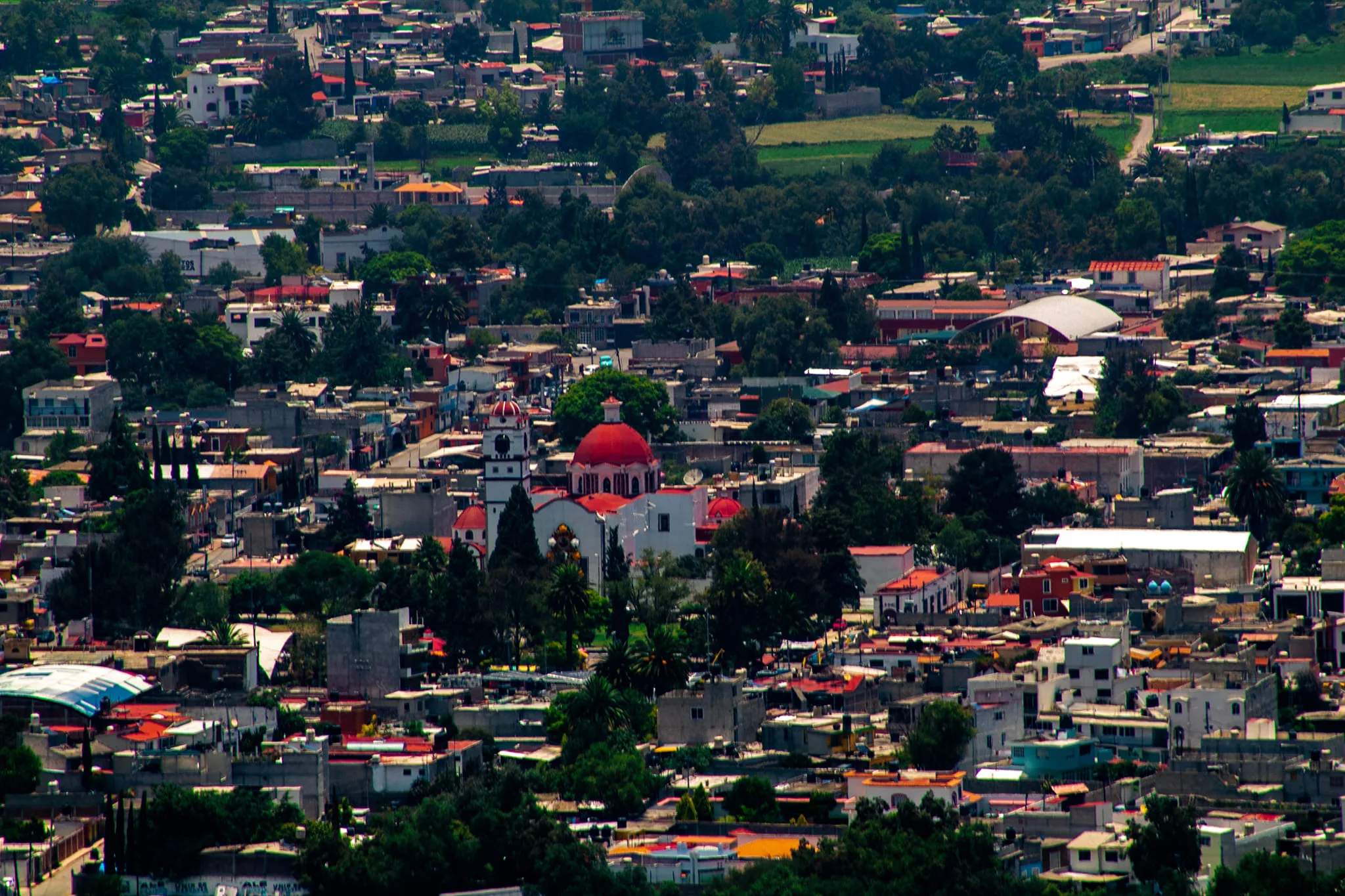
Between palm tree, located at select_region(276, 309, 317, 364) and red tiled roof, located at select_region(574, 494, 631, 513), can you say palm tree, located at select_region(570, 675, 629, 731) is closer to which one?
red tiled roof, located at select_region(574, 494, 631, 513)

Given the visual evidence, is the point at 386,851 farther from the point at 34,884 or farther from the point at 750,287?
the point at 750,287

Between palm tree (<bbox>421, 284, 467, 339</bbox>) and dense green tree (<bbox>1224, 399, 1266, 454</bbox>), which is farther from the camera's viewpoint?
palm tree (<bbox>421, 284, 467, 339</bbox>)

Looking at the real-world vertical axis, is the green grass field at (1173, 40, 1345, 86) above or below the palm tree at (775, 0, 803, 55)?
below

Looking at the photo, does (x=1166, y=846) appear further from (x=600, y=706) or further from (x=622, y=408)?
(x=622, y=408)

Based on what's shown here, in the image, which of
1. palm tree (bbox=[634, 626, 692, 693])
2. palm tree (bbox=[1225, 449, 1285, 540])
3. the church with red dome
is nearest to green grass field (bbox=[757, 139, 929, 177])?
the church with red dome

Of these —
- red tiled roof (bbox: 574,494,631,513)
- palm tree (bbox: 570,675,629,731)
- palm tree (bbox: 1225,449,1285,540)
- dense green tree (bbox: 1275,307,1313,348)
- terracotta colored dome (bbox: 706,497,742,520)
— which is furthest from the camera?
dense green tree (bbox: 1275,307,1313,348)

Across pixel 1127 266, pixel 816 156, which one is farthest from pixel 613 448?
Result: pixel 816 156

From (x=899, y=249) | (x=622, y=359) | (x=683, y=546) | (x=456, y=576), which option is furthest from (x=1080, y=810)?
(x=899, y=249)
